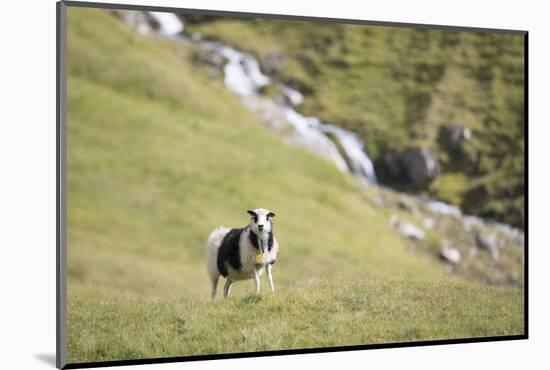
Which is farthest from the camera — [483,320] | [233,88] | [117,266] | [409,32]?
[233,88]

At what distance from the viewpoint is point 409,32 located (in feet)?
117

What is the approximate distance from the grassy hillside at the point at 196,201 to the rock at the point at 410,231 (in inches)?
26.9

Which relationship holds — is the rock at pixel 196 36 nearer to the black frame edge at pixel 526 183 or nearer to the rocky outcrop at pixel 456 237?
the rocky outcrop at pixel 456 237

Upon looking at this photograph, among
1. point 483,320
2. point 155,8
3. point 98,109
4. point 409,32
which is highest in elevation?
point 409,32

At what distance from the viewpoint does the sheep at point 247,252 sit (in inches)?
620

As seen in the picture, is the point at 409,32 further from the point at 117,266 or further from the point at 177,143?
the point at 117,266

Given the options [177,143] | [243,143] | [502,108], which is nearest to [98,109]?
[177,143]

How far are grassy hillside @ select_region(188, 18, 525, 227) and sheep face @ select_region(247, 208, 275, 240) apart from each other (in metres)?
14.6

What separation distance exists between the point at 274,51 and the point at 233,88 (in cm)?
657

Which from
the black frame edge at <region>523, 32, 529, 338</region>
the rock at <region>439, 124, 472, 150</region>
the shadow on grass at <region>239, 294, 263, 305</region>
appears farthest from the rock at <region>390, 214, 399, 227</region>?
the shadow on grass at <region>239, 294, 263, 305</region>

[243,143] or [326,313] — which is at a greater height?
[243,143]

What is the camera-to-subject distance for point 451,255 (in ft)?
126

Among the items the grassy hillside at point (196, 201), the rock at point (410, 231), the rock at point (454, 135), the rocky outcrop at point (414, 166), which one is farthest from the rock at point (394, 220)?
the rock at point (454, 135)

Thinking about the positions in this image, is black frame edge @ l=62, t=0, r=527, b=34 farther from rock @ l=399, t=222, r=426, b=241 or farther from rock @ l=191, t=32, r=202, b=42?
rock @ l=191, t=32, r=202, b=42
